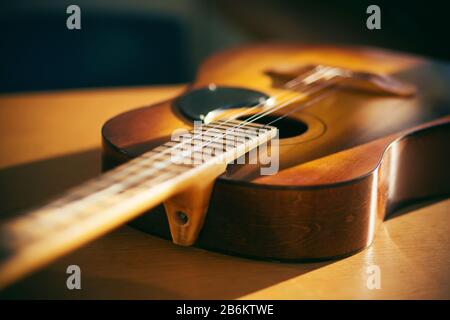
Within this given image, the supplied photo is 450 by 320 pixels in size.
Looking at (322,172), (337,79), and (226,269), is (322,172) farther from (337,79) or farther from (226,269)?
(337,79)

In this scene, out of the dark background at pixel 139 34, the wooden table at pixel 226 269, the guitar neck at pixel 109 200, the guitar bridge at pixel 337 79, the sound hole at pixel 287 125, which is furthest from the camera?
the dark background at pixel 139 34

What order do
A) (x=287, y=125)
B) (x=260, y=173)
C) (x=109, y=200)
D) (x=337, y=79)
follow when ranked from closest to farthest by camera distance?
(x=109, y=200) → (x=260, y=173) → (x=287, y=125) → (x=337, y=79)

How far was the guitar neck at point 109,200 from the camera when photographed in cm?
34

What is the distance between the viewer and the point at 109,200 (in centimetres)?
41


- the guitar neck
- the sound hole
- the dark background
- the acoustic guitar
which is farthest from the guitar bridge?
the dark background

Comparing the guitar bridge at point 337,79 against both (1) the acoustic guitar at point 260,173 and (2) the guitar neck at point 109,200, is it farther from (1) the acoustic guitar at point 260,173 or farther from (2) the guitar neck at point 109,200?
(2) the guitar neck at point 109,200

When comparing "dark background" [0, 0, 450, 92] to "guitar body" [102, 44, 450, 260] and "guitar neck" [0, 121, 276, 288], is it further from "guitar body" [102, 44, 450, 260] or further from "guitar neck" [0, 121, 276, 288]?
"guitar neck" [0, 121, 276, 288]

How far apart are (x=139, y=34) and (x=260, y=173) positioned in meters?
1.45

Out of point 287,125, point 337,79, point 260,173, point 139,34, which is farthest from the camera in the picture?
point 139,34

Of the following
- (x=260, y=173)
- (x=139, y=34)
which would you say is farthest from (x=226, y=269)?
(x=139, y=34)

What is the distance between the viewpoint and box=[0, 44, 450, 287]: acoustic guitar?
401 mm

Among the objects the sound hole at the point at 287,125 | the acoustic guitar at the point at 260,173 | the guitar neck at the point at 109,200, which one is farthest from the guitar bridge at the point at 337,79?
the guitar neck at the point at 109,200
